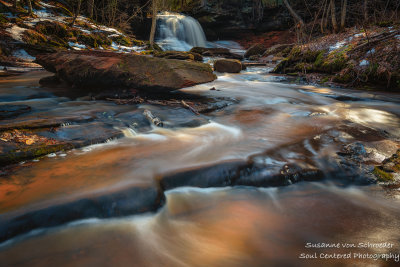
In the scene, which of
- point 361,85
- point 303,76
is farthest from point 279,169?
point 303,76

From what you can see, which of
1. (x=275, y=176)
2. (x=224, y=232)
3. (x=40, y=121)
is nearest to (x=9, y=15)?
(x=40, y=121)

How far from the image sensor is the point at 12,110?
3.50 metres

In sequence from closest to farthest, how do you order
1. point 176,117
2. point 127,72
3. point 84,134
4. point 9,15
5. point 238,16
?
1. point 84,134
2. point 176,117
3. point 127,72
4. point 9,15
5. point 238,16

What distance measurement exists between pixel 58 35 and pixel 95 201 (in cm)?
1292

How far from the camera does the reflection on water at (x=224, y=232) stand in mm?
1389

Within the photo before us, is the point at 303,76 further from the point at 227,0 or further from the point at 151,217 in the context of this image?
the point at 227,0

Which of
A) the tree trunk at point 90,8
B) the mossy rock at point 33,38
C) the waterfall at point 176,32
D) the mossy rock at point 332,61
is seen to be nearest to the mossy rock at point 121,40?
the mossy rock at point 33,38

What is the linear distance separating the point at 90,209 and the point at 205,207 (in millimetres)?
893

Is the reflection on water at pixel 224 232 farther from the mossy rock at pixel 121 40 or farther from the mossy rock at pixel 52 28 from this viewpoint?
the mossy rock at pixel 121 40

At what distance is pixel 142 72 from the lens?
15.5ft

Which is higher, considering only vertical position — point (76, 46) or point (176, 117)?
point (76, 46)

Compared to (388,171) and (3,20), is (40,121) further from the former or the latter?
(3,20)

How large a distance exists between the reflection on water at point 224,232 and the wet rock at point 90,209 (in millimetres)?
69

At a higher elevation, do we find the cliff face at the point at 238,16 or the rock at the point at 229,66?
the cliff face at the point at 238,16
